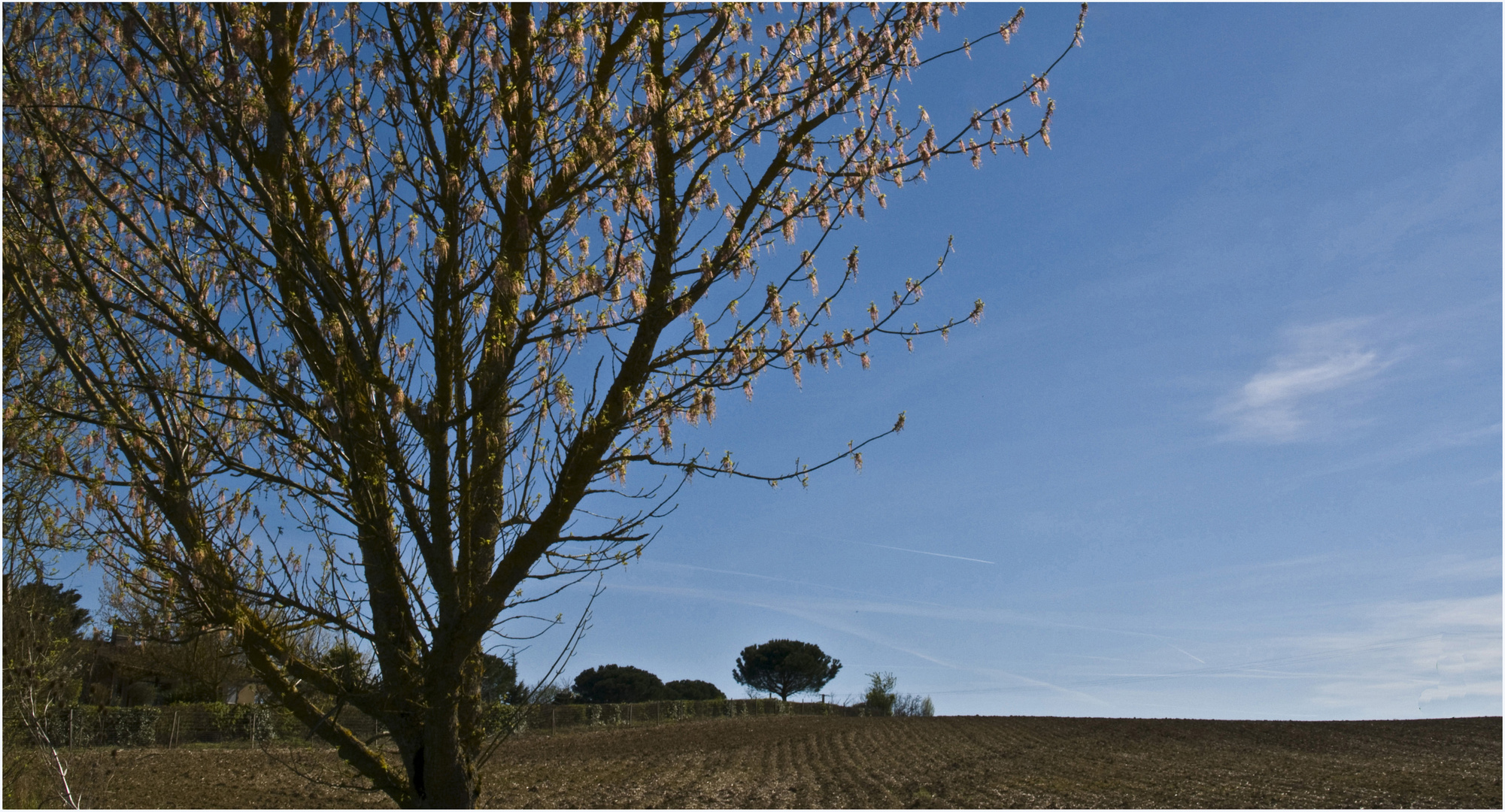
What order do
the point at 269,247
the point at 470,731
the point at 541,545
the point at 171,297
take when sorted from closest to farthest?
the point at 269,247 < the point at 541,545 < the point at 470,731 < the point at 171,297

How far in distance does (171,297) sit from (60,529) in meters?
2.51

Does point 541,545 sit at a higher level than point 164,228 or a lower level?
lower

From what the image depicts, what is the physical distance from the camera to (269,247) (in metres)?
4.12

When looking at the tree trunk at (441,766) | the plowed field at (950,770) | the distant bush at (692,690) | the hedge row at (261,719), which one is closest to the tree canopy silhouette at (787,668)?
the distant bush at (692,690)

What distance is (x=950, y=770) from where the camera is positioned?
77.1 ft

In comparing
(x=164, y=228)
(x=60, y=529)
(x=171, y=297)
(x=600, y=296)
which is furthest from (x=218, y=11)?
(x=60, y=529)

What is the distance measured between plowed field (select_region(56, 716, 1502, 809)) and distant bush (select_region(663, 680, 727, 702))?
30.1m

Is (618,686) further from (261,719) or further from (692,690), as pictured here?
(261,719)

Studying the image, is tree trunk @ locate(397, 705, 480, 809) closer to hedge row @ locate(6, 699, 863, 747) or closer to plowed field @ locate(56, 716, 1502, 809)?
hedge row @ locate(6, 699, 863, 747)

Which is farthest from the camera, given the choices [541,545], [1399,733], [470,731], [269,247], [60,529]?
[1399,733]

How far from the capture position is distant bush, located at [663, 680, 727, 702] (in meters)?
64.9

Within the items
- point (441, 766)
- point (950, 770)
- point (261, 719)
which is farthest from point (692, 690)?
point (441, 766)

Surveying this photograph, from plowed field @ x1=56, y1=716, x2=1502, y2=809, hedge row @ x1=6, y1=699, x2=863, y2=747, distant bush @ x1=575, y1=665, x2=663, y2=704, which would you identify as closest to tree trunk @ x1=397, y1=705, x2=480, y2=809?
hedge row @ x1=6, y1=699, x2=863, y2=747

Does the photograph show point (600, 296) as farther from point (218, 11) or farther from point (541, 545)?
point (218, 11)
